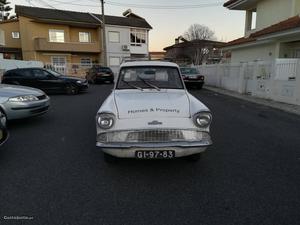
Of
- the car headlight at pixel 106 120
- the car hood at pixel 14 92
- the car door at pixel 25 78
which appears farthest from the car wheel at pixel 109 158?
the car door at pixel 25 78

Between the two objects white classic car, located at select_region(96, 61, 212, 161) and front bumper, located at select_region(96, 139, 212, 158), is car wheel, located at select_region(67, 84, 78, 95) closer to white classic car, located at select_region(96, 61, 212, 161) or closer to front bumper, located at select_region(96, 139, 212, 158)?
white classic car, located at select_region(96, 61, 212, 161)

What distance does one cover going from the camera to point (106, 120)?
374cm

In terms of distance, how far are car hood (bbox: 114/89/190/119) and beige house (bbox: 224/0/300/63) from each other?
10304mm

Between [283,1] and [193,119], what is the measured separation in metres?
15.8

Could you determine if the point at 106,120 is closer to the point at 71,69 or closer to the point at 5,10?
the point at 71,69

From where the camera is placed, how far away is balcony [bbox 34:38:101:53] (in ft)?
101

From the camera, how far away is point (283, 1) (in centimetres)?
1583

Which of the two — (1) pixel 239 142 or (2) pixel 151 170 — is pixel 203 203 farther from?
(1) pixel 239 142

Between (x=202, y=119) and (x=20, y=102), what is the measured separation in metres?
4.78

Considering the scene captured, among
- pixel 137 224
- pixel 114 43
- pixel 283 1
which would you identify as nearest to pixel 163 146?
pixel 137 224

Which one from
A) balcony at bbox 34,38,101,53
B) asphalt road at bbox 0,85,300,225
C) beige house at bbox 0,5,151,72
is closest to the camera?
asphalt road at bbox 0,85,300,225

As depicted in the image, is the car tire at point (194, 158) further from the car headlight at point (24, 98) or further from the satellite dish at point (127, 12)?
the satellite dish at point (127, 12)

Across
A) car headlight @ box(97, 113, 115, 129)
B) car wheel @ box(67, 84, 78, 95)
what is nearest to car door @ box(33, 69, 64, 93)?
car wheel @ box(67, 84, 78, 95)

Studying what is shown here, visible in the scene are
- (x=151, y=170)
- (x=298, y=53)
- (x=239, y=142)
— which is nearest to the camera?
(x=151, y=170)
